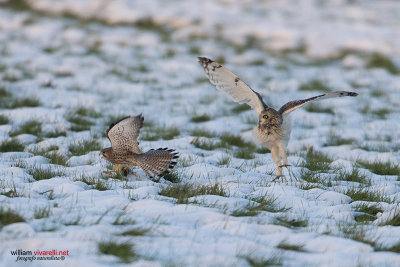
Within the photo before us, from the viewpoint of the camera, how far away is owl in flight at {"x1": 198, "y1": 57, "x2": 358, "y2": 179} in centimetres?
542

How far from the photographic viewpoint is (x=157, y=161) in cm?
510

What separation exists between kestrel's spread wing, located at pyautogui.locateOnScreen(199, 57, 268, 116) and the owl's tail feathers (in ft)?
3.80

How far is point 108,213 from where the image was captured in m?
4.02

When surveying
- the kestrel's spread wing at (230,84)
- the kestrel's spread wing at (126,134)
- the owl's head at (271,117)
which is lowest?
the kestrel's spread wing at (126,134)

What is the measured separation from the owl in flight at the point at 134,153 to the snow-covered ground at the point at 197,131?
0.19 meters

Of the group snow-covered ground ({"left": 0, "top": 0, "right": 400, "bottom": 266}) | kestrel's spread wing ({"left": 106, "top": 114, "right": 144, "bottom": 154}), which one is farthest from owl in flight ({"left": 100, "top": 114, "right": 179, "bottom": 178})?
snow-covered ground ({"left": 0, "top": 0, "right": 400, "bottom": 266})

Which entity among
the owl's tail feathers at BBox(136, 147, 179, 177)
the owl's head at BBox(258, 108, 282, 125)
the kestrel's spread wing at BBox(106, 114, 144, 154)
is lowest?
the owl's tail feathers at BBox(136, 147, 179, 177)

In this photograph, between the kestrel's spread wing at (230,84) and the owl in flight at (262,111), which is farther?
the kestrel's spread wing at (230,84)

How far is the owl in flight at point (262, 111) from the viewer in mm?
5422

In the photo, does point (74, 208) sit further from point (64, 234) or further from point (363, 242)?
point (363, 242)

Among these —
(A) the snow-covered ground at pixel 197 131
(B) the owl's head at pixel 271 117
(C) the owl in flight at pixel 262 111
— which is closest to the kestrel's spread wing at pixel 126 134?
(A) the snow-covered ground at pixel 197 131

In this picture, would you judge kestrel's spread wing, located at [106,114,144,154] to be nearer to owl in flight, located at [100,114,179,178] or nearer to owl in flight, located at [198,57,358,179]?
owl in flight, located at [100,114,179,178]

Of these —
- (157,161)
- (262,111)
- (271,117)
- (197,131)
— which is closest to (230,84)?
(262,111)

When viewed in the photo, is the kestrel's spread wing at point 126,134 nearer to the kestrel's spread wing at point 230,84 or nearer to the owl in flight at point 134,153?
the owl in flight at point 134,153
